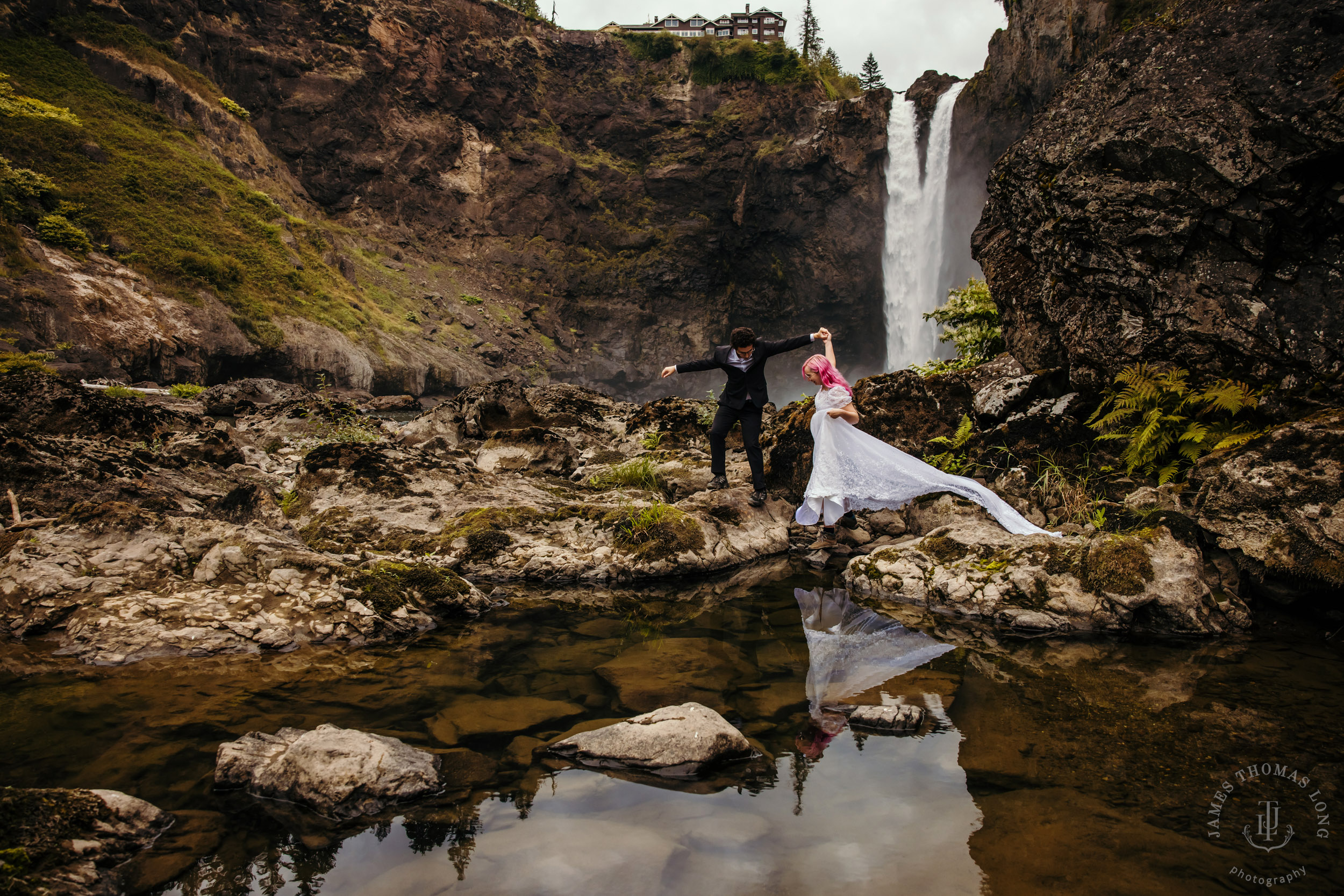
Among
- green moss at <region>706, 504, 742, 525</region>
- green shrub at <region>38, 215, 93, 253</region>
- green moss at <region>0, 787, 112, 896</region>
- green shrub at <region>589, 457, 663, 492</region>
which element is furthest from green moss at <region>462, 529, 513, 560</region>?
green shrub at <region>38, 215, 93, 253</region>

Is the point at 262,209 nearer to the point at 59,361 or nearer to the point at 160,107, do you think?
the point at 160,107

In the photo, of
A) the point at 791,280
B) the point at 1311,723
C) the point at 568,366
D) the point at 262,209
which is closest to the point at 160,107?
the point at 262,209

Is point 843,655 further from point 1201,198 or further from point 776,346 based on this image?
point 1201,198

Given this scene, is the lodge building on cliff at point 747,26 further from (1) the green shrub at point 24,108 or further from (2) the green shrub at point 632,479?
(2) the green shrub at point 632,479

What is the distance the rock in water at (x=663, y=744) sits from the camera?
3396 millimetres

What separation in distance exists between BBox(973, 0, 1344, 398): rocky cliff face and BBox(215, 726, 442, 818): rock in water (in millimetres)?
7748

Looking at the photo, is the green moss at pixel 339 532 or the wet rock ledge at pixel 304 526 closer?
the wet rock ledge at pixel 304 526

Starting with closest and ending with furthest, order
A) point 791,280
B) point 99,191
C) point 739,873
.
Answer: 1. point 739,873
2. point 99,191
3. point 791,280

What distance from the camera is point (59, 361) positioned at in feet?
77.0

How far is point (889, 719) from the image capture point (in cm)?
386

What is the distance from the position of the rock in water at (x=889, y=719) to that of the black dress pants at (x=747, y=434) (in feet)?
14.1

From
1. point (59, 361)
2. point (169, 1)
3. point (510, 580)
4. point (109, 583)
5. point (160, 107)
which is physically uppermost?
point (169, 1)

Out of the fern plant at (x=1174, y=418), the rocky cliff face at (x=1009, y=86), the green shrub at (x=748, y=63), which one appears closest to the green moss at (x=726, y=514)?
the fern plant at (x=1174, y=418)

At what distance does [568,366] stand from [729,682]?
1946 inches
